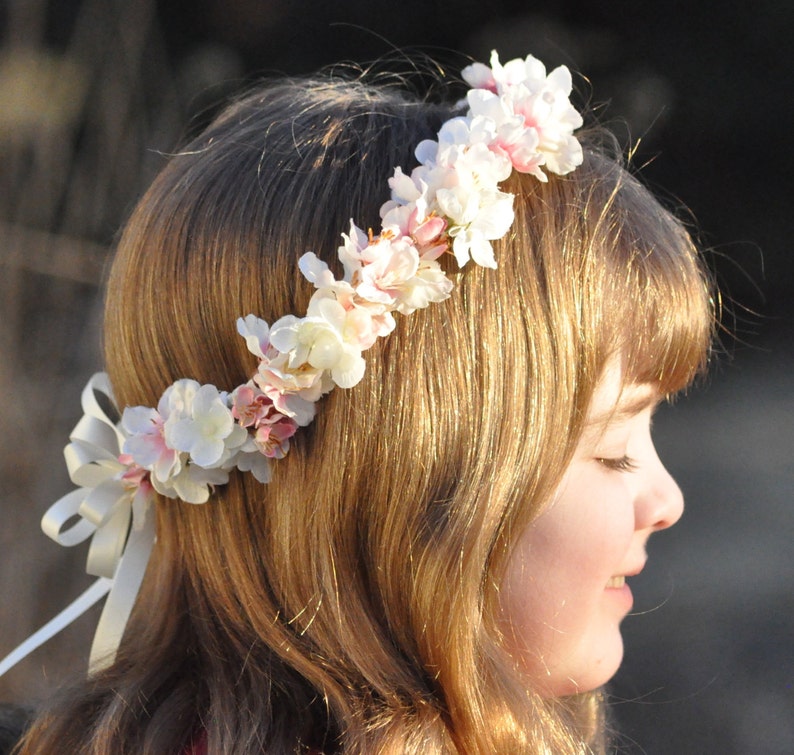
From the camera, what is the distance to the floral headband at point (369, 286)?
1.02 metres

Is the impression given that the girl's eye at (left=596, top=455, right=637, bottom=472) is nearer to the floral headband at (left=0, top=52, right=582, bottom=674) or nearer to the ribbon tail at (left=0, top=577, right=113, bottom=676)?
the floral headband at (left=0, top=52, right=582, bottom=674)

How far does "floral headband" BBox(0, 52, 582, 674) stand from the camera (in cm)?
102

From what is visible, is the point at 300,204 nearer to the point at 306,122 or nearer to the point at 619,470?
the point at 306,122

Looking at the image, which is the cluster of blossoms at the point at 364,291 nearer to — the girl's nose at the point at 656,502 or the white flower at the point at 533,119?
the white flower at the point at 533,119

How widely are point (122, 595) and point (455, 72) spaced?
231 cm

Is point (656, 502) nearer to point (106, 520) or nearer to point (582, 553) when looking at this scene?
point (582, 553)

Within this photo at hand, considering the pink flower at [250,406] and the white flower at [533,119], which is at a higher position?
the white flower at [533,119]

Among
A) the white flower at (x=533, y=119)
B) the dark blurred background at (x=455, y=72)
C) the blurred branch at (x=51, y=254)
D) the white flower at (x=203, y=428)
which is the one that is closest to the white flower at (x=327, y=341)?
the white flower at (x=203, y=428)

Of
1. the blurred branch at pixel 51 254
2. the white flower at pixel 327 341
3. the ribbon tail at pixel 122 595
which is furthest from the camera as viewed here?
the blurred branch at pixel 51 254

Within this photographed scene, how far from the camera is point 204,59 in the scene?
111 inches

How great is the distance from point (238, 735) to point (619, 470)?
0.53 m

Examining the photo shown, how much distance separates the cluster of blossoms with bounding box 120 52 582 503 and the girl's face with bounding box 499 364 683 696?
26 cm

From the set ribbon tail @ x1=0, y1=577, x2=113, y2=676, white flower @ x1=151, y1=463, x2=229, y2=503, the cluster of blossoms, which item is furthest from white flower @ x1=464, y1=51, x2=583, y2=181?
ribbon tail @ x1=0, y1=577, x2=113, y2=676

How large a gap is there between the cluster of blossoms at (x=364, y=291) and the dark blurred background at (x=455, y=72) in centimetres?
101
